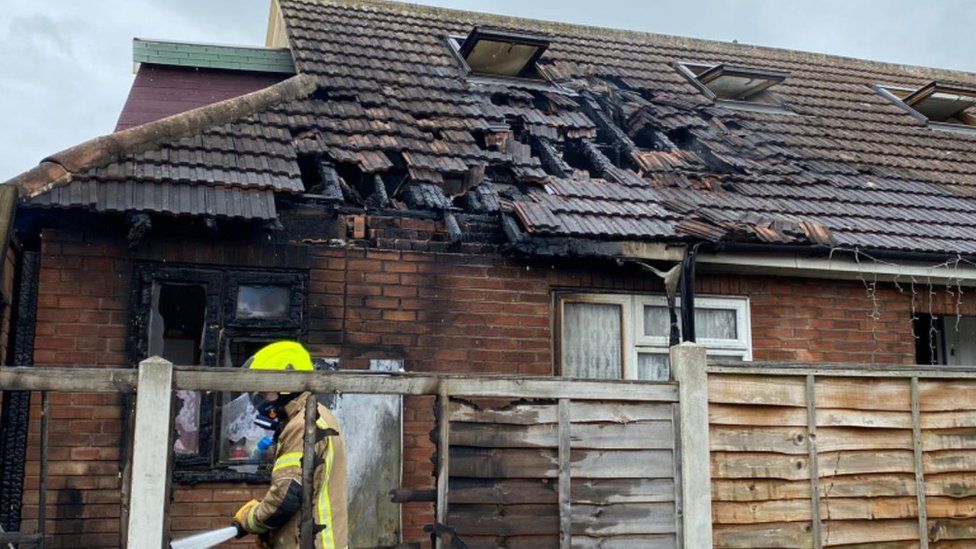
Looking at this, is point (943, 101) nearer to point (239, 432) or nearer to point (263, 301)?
point (263, 301)

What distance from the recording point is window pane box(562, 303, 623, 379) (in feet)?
27.0

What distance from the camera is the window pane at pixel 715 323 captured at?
859cm

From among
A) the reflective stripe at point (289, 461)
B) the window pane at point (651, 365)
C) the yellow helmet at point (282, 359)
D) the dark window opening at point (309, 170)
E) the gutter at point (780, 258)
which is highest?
the dark window opening at point (309, 170)

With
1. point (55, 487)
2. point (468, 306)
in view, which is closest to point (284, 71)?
point (468, 306)

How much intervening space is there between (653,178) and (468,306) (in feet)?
7.37

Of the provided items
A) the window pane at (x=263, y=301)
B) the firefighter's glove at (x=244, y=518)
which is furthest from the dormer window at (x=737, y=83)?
the firefighter's glove at (x=244, y=518)

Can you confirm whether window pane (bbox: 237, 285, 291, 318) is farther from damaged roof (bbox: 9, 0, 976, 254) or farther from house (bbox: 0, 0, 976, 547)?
damaged roof (bbox: 9, 0, 976, 254)

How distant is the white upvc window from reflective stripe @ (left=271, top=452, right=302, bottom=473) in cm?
350

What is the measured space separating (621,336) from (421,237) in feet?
6.06

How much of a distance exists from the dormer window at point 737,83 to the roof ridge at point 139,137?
4.82 metres

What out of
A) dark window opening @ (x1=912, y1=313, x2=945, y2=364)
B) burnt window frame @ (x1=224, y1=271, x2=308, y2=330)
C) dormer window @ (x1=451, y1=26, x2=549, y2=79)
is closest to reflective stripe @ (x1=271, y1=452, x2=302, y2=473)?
burnt window frame @ (x1=224, y1=271, x2=308, y2=330)

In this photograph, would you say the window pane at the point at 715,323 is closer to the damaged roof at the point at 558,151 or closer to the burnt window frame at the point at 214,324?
the damaged roof at the point at 558,151

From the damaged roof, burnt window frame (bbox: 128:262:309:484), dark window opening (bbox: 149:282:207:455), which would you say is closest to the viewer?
burnt window frame (bbox: 128:262:309:484)

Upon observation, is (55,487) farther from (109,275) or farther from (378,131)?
(378,131)
